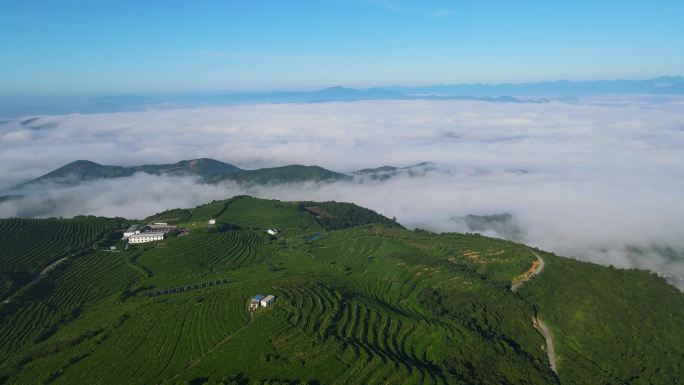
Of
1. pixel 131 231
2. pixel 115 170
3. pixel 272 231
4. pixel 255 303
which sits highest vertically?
pixel 255 303

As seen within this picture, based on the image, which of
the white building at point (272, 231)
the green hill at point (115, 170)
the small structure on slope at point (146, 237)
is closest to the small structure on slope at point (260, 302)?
the small structure on slope at point (146, 237)

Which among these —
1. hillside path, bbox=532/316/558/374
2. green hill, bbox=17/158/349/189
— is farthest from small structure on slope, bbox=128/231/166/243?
green hill, bbox=17/158/349/189

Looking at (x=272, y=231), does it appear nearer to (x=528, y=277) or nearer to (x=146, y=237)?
(x=146, y=237)

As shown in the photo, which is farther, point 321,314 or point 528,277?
point 528,277

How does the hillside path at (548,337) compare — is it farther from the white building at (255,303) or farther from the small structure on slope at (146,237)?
the small structure on slope at (146,237)

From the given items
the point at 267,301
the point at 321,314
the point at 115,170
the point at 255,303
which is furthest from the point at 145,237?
the point at 115,170

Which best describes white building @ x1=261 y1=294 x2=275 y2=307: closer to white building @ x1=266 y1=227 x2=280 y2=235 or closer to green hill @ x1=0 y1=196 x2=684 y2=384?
green hill @ x1=0 y1=196 x2=684 y2=384

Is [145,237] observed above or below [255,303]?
below
